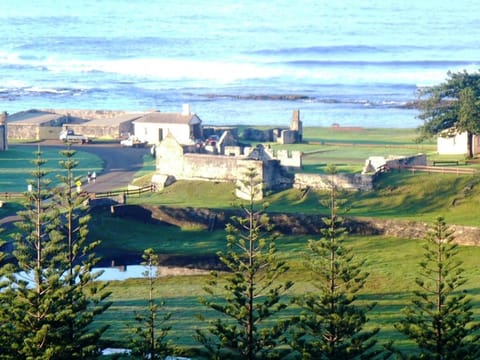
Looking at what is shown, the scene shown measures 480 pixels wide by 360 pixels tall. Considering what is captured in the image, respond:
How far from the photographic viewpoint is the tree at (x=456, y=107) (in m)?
50.2

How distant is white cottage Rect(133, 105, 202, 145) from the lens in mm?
59062

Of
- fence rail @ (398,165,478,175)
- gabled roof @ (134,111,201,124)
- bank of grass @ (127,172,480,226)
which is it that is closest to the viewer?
bank of grass @ (127,172,480,226)

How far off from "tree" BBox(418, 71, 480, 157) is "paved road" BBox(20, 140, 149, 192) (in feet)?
36.1

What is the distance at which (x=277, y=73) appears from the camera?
114 metres

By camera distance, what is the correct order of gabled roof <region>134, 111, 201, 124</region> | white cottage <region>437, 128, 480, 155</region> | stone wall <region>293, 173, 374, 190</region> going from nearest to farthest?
stone wall <region>293, 173, 374, 190</region> < white cottage <region>437, 128, 480, 155</region> < gabled roof <region>134, 111, 201, 124</region>

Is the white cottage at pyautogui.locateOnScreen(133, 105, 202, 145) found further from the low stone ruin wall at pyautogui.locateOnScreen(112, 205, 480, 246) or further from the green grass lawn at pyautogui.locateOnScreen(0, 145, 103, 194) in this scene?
the low stone ruin wall at pyautogui.locateOnScreen(112, 205, 480, 246)

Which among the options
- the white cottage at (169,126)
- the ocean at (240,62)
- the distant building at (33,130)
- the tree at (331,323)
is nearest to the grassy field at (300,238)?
the tree at (331,323)

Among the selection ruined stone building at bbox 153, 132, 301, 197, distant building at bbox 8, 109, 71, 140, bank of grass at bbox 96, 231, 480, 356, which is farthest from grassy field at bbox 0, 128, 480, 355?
distant building at bbox 8, 109, 71, 140

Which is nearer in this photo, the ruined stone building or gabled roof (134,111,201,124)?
the ruined stone building

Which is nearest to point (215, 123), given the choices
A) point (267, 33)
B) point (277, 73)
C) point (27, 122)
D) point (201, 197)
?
point (27, 122)

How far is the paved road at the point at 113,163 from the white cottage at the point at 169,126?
3.73ft

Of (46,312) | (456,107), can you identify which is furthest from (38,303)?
(456,107)

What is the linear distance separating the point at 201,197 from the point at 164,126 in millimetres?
13865

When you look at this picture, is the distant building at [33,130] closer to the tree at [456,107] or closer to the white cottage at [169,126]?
the white cottage at [169,126]
